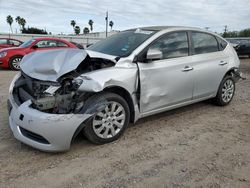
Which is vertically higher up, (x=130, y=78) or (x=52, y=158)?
(x=130, y=78)

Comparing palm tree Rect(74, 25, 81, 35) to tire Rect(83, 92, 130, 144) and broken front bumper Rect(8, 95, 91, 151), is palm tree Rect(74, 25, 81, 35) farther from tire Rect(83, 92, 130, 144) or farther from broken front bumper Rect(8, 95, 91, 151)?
broken front bumper Rect(8, 95, 91, 151)

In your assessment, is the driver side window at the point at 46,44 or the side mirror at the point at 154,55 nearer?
the side mirror at the point at 154,55

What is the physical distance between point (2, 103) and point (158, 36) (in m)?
3.52

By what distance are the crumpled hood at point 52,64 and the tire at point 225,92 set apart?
3013 millimetres

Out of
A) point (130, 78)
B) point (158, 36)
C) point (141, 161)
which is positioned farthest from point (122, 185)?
point (158, 36)

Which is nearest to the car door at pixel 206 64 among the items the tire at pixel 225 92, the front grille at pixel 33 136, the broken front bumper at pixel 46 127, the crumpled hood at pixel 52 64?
the tire at pixel 225 92

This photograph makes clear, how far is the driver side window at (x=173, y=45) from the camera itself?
4.25 meters

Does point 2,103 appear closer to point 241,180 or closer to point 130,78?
point 130,78

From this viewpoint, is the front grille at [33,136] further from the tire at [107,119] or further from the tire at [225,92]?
the tire at [225,92]

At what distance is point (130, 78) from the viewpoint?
377 cm

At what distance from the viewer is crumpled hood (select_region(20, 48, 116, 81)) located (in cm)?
350

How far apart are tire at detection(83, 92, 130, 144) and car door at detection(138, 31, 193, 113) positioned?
379 millimetres

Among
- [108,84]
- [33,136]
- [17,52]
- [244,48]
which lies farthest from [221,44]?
[244,48]

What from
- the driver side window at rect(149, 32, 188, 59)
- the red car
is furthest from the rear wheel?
the driver side window at rect(149, 32, 188, 59)
